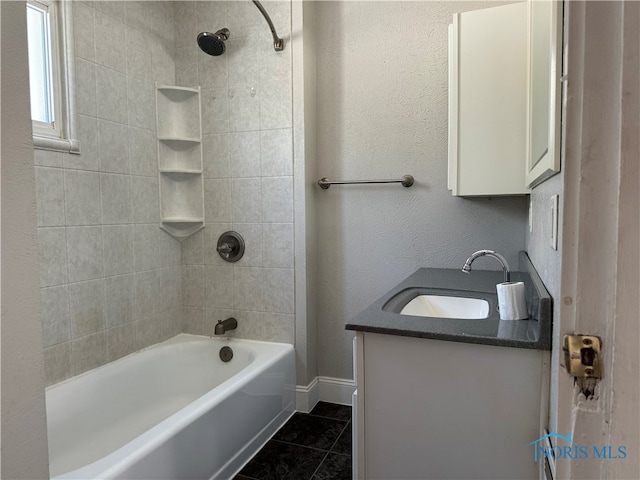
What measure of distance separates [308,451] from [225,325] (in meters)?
0.84

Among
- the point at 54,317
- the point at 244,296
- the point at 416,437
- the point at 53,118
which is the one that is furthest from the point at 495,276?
the point at 53,118

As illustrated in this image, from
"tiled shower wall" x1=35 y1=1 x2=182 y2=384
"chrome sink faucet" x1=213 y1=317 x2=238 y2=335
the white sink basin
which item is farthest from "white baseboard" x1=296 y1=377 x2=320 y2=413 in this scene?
the white sink basin

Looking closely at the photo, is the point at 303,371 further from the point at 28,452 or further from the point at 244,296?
the point at 28,452

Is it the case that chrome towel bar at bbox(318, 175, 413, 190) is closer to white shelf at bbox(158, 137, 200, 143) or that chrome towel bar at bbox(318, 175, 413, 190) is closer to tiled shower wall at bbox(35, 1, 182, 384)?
white shelf at bbox(158, 137, 200, 143)

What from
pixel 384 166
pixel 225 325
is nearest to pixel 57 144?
pixel 225 325

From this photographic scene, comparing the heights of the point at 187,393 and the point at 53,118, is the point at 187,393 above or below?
below

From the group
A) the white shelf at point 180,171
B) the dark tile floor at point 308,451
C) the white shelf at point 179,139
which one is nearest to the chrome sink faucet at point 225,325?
the dark tile floor at point 308,451

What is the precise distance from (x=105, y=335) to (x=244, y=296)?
0.76 m

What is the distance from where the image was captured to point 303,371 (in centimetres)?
242

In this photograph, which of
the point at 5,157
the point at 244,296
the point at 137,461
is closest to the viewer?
the point at 5,157

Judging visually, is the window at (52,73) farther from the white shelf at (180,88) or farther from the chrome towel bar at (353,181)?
the chrome towel bar at (353,181)

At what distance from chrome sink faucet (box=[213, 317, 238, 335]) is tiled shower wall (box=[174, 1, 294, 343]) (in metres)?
0.04

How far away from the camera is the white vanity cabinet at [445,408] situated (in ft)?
3.62

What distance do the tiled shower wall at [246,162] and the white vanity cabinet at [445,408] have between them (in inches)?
47.0
